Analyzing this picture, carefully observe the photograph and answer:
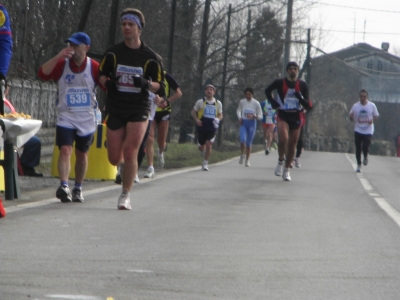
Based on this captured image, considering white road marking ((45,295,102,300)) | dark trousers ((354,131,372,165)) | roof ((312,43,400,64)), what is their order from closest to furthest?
white road marking ((45,295,102,300))
dark trousers ((354,131,372,165))
roof ((312,43,400,64))

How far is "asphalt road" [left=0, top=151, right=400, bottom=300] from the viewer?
5156 mm

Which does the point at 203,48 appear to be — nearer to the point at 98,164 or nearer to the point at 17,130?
the point at 98,164

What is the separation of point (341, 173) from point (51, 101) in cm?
623

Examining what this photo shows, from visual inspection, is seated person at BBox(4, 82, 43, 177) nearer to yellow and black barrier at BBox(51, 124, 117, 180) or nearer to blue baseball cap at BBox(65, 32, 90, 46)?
yellow and black barrier at BBox(51, 124, 117, 180)

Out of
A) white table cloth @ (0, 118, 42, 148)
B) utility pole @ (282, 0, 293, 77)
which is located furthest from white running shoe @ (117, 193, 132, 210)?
utility pole @ (282, 0, 293, 77)

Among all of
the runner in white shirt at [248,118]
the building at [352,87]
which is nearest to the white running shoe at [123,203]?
the runner in white shirt at [248,118]

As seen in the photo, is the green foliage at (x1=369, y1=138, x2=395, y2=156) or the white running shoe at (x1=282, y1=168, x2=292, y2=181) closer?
Answer: the white running shoe at (x1=282, y1=168, x2=292, y2=181)

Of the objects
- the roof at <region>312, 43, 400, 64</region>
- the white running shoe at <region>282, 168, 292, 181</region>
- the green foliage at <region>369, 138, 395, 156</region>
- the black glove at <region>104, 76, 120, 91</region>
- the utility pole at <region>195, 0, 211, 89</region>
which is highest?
the roof at <region>312, 43, 400, 64</region>

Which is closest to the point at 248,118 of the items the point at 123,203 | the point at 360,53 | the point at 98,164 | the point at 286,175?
the point at 286,175

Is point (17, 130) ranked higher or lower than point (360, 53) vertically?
lower

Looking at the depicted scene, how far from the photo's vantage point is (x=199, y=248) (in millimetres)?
6668

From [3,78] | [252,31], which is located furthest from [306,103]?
[252,31]

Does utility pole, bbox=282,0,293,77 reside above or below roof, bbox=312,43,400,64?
below

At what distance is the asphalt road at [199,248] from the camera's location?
16.9 ft
